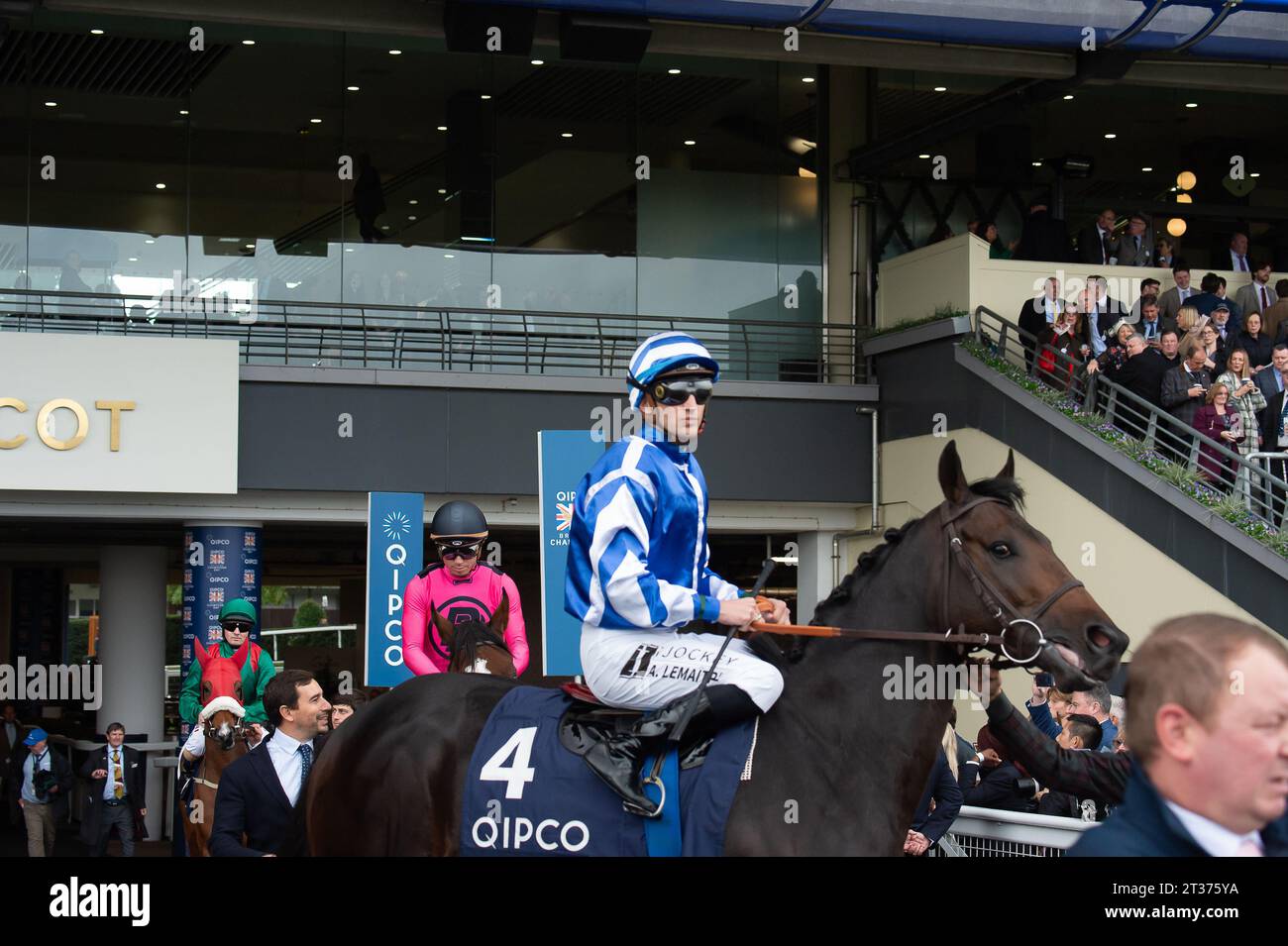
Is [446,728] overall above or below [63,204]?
below

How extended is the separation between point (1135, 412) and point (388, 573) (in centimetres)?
666

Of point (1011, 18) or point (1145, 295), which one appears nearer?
point (1011, 18)

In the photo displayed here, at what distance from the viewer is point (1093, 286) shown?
14.9 m

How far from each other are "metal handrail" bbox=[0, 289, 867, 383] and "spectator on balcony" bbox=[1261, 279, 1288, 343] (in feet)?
15.0

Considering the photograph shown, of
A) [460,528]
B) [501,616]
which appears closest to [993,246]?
[460,528]

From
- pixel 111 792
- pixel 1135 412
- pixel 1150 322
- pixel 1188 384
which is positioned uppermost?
pixel 1150 322

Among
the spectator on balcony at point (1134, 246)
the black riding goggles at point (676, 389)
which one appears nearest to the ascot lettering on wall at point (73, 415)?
the spectator on balcony at point (1134, 246)

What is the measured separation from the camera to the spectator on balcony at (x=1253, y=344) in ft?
46.9

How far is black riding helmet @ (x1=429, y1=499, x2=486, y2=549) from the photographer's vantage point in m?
7.67

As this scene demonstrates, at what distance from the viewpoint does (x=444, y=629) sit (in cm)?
749

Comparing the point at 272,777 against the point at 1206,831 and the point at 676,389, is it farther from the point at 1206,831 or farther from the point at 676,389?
the point at 1206,831
